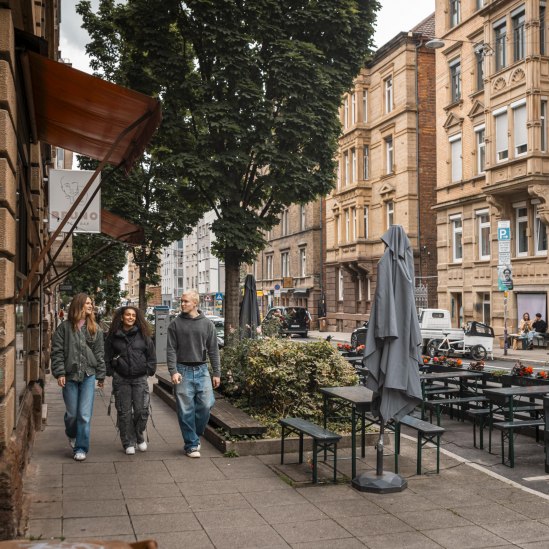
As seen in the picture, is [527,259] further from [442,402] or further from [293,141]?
[442,402]

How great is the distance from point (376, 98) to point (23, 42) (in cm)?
3948

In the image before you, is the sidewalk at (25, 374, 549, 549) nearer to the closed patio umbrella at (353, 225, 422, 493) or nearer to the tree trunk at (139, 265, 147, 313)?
the closed patio umbrella at (353, 225, 422, 493)

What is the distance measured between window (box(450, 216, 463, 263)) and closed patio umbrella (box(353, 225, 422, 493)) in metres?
27.7

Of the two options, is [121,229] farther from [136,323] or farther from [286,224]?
[286,224]

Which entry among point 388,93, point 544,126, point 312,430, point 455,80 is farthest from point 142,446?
point 388,93

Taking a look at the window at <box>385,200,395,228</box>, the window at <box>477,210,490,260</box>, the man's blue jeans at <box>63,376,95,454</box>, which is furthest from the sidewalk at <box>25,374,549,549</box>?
the window at <box>385,200,395,228</box>

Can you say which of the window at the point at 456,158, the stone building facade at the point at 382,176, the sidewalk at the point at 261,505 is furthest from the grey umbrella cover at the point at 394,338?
the window at the point at 456,158

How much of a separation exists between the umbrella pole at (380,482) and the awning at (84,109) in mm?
3700

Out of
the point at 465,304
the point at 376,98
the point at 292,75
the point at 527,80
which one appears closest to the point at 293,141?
the point at 292,75

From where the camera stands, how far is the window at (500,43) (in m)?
30.0

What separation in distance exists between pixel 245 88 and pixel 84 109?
9.35m

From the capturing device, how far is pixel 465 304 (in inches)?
1288

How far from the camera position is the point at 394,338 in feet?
23.4

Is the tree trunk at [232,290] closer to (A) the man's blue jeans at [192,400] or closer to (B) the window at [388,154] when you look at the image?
(A) the man's blue jeans at [192,400]
